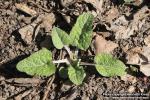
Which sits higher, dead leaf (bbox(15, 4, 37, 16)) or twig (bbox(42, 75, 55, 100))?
dead leaf (bbox(15, 4, 37, 16))

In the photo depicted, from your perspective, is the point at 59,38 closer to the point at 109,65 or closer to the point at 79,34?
the point at 79,34

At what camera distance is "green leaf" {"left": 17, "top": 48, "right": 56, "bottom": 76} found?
207 centimetres

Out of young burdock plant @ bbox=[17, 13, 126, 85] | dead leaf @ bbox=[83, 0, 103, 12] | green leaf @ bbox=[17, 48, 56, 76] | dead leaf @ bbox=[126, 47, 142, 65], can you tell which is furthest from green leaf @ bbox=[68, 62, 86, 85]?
dead leaf @ bbox=[83, 0, 103, 12]

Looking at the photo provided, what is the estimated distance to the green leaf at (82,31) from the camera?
2.15m

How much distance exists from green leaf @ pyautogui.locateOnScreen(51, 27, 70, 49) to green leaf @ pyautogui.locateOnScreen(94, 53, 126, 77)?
22 centimetres

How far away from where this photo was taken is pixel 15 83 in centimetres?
216

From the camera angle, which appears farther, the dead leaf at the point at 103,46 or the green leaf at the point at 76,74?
the dead leaf at the point at 103,46

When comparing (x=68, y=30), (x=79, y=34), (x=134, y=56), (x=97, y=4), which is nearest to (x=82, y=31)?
(x=79, y=34)

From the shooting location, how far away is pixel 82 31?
219 centimetres

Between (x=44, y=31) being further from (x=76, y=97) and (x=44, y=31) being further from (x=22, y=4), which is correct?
(x=76, y=97)

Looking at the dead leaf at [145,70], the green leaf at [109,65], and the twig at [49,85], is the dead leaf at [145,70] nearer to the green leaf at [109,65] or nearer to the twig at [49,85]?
the green leaf at [109,65]

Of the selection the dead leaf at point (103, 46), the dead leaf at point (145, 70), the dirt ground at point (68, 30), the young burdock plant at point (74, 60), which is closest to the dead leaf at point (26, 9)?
the dirt ground at point (68, 30)

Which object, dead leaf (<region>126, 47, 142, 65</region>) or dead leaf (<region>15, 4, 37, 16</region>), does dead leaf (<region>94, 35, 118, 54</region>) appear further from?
dead leaf (<region>15, 4, 37, 16</region>)

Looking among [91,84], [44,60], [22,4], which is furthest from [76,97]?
[22,4]
